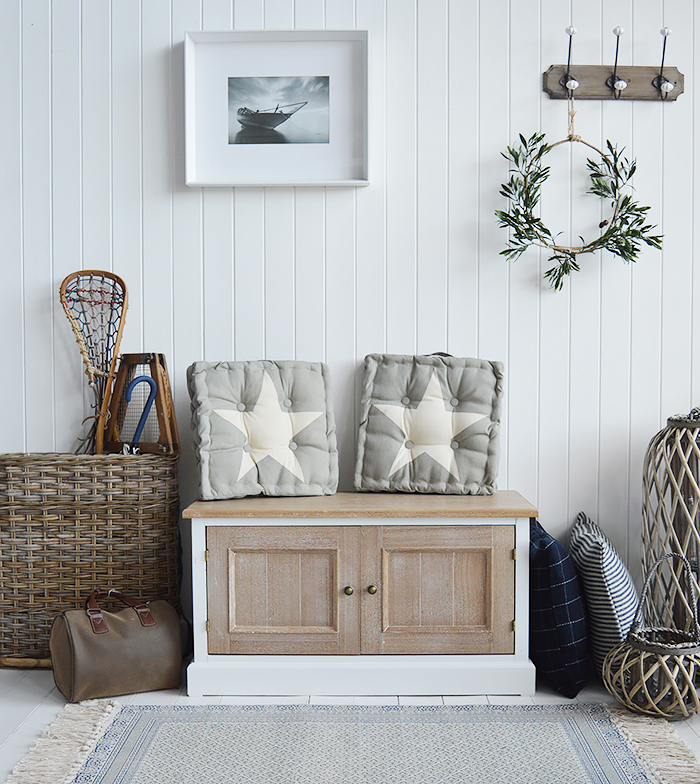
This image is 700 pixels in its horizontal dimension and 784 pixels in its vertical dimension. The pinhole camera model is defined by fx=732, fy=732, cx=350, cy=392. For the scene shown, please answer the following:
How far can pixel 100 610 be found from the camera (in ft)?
6.84

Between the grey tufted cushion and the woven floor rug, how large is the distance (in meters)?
0.66

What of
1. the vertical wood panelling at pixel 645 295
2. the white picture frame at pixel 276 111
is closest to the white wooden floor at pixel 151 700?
the vertical wood panelling at pixel 645 295

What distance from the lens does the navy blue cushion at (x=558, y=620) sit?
2.07 metres

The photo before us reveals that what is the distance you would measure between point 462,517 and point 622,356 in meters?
0.84

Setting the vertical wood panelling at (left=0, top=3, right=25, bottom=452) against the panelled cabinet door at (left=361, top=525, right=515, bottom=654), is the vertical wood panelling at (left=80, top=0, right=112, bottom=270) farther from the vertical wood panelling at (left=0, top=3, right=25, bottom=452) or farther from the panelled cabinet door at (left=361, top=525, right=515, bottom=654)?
the panelled cabinet door at (left=361, top=525, right=515, bottom=654)

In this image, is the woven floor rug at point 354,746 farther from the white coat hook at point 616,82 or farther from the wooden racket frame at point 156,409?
the white coat hook at point 616,82

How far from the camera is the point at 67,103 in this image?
2.41 meters

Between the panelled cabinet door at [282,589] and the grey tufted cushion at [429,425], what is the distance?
0.30 metres

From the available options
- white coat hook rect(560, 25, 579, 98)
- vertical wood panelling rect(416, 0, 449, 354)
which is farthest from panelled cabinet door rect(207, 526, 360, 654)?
white coat hook rect(560, 25, 579, 98)

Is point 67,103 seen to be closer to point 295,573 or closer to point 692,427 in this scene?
point 295,573

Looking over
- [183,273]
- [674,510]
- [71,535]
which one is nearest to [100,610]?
[71,535]

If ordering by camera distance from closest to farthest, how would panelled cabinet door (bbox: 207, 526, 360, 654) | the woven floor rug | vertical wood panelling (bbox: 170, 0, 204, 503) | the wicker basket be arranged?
the woven floor rug, panelled cabinet door (bbox: 207, 526, 360, 654), the wicker basket, vertical wood panelling (bbox: 170, 0, 204, 503)

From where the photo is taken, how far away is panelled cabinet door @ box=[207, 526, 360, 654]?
208 centimetres

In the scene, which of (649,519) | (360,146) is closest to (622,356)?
(649,519)
